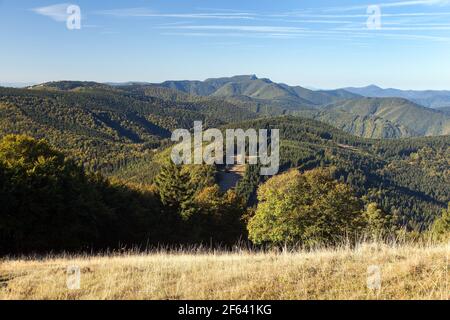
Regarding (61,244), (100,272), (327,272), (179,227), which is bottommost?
(179,227)

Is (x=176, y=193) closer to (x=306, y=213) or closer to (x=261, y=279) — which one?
(x=306, y=213)

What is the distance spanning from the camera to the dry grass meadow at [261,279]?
7659 millimetres

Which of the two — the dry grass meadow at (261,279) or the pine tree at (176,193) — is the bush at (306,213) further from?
the dry grass meadow at (261,279)

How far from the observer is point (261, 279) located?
28.4 ft

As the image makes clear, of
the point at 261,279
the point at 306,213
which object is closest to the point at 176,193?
the point at 306,213

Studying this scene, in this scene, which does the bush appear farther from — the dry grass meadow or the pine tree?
the dry grass meadow

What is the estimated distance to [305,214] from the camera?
4069 cm

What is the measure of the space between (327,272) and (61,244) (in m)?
33.6

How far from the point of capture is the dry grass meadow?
7659 millimetres

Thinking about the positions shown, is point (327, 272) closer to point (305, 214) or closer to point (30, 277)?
point (30, 277)

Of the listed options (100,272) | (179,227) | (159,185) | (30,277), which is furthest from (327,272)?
(159,185)

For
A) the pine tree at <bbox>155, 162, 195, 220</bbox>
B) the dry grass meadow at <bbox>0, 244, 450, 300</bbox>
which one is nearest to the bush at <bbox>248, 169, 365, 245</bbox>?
the pine tree at <bbox>155, 162, 195, 220</bbox>

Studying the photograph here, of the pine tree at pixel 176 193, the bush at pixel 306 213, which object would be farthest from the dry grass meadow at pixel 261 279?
the pine tree at pixel 176 193
